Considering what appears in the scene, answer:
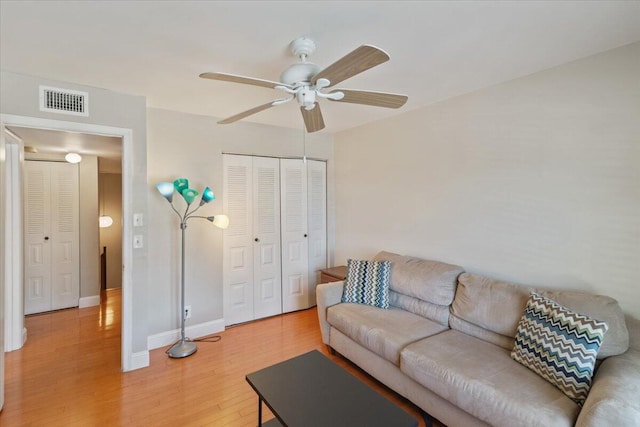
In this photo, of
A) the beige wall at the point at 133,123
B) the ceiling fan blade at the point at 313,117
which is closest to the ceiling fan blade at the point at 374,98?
the ceiling fan blade at the point at 313,117

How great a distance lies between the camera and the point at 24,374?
267 centimetres

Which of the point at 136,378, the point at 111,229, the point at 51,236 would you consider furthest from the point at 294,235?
the point at 111,229

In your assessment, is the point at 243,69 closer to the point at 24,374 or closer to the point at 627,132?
the point at 627,132

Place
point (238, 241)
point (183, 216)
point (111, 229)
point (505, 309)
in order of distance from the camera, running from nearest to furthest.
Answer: point (505, 309) < point (183, 216) < point (238, 241) < point (111, 229)

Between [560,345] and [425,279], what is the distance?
1.12 meters

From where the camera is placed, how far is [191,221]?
3406 mm

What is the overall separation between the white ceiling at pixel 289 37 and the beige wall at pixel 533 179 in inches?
9.1

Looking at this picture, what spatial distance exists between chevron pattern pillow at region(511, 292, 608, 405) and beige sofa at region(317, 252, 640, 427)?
6cm

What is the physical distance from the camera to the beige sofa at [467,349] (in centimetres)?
150

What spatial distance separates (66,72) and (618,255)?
4.08 metres

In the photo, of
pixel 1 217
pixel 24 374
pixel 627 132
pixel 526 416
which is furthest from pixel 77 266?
pixel 627 132

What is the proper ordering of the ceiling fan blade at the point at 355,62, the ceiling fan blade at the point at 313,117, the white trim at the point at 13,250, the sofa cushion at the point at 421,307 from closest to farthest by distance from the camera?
1. the ceiling fan blade at the point at 355,62
2. the ceiling fan blade at the point at 313,117
3. the sofa cushion at the point at 421,307
4. the white trim at the point at 13,250

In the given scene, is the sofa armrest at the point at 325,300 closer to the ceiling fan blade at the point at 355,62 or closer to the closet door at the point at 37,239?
the ceiling fan blade at the point at 355,62

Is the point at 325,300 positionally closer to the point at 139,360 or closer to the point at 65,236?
the point at 139,360
